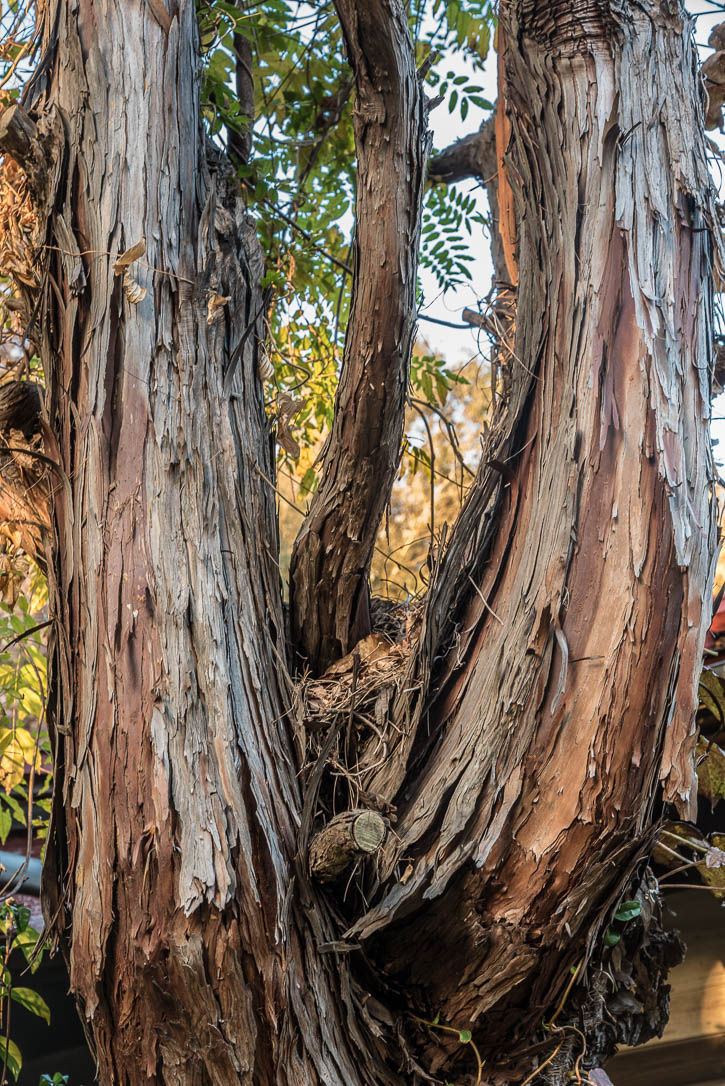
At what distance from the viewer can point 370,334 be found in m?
1.89

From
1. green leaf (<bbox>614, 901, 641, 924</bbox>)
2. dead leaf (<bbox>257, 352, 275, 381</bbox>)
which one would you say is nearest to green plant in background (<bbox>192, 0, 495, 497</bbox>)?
dead leaf (<bbox>257, 352, 275, 381</bbox>)

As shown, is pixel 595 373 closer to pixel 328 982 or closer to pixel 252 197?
pixel 328 982

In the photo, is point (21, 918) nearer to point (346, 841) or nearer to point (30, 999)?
point (30, 999)

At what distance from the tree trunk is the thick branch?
134 millimetres

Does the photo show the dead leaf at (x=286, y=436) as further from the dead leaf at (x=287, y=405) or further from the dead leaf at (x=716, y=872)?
the dead leaf at (x=716, y=872)

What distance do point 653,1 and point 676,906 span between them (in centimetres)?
325

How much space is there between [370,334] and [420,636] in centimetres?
72

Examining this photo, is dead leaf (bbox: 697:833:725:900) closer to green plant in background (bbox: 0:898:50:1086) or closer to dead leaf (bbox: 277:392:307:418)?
dead leaf (bbox: 277:392:307:418)

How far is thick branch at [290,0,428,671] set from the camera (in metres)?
1.83

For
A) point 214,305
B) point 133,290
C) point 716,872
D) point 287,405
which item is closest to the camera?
point 133,290

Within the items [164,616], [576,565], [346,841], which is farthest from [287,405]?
[346,841]

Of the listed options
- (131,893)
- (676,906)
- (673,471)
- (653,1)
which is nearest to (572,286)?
(673,471)

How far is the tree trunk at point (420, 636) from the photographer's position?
1351mm

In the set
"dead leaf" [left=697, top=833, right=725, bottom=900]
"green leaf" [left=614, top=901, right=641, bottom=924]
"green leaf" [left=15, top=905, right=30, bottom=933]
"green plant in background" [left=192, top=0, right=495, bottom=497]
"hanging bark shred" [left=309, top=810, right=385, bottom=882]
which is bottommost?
"green leaf" [left=15, top=905, right=30, bottom=933]
